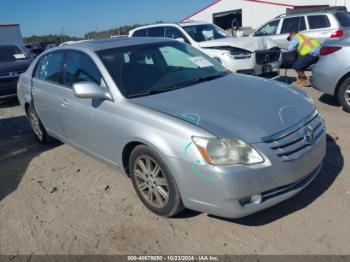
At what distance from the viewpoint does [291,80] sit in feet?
30.9

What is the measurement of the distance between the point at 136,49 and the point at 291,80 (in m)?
6.34

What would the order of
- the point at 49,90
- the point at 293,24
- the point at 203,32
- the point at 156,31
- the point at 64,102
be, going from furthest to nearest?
the point at 293,24 < the point at 156,31 < the point at 203,32 < the point at 49,90 < the point at 64,102

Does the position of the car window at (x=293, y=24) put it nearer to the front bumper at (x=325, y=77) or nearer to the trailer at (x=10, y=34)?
the front bumper at (x=325, y=77)

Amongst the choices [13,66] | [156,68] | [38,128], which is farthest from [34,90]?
[13,66]

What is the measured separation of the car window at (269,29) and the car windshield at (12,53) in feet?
26.8

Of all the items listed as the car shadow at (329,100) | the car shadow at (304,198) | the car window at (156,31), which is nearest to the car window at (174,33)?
the car window at (156,31)

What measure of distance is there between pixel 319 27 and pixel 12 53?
31.6 ft

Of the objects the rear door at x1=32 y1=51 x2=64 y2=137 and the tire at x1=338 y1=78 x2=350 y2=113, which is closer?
the rear door at x1=32 y1=51 x2=64 y2=137

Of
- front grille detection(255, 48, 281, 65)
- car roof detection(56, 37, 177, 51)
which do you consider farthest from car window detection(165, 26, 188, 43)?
car roof detection(56, 37, 177, 51)

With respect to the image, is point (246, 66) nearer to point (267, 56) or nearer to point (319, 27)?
point (267, 56)

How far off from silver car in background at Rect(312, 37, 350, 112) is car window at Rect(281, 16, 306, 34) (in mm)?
5743

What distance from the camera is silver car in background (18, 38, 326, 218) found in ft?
9.18

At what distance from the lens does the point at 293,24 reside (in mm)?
11891

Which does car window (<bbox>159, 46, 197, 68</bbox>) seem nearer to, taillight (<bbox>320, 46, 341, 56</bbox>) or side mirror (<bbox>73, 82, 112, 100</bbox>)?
side mirror (<bbox>73, 82, 112, 100</bbox>)
